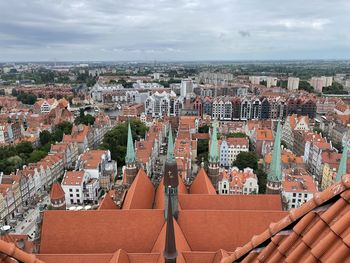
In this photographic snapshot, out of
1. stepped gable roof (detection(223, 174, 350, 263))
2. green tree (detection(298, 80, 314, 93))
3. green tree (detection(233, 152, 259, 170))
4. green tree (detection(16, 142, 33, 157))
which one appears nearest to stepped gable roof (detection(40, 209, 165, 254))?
A: stepped gable roof (detection(223, 174, 350, 263))

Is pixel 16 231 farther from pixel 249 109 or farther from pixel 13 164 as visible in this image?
pixel 249 109

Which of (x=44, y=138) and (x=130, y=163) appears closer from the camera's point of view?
(x=130, y=163)

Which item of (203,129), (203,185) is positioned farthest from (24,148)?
(203,185)

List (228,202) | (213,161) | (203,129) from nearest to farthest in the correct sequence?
(228,202) → (213,161) → (203,129)

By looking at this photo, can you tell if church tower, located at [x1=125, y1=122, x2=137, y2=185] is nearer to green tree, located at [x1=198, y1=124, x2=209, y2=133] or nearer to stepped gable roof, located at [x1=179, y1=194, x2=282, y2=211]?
stepped gable roof, located at [x1=179, y1=194, x2=282, y2=211]

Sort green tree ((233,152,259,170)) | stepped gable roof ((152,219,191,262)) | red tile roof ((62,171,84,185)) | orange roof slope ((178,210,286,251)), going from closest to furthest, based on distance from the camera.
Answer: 1. stepped gable roof ((152,219,191,262))
2. orange roof slope ((178,210,286,251))
3. red tile roof ((62,171,84,185))
4. green tree ((233,152,259,170))

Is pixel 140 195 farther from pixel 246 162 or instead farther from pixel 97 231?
pixel 246 162

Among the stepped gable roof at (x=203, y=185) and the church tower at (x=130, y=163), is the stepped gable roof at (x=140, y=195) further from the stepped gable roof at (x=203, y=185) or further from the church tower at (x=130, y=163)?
the stepped gable roof at (x=203, y=185)
